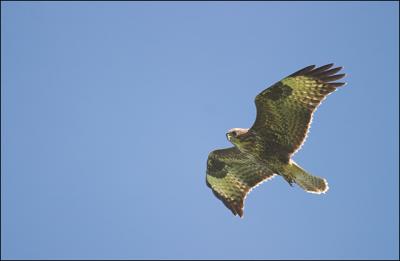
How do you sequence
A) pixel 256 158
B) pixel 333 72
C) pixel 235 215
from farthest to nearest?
pixel 235 215 < pixel 256 158 < pixel 333 72

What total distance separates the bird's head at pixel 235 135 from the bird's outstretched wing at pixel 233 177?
46.8 inches

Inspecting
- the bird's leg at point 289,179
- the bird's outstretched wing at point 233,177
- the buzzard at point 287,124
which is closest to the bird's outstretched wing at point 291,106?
the buzzard at point 287,124

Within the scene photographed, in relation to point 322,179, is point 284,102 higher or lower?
higher

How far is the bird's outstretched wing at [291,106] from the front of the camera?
37.7 ft

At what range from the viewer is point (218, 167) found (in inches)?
526

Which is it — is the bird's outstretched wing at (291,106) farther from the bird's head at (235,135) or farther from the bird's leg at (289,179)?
the bird's leg at (289,179)

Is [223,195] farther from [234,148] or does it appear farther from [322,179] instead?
[322,179]

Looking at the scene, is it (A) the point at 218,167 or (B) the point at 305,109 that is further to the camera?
(A) the point at 218,167

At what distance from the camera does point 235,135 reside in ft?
38.8

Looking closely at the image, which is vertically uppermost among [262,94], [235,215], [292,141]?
[262,94]

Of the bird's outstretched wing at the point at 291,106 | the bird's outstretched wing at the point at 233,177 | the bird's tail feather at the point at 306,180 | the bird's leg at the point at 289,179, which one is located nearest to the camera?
the bird's outstretched wing at the point at 291,106

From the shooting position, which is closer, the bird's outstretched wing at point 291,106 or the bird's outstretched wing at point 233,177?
the bird's outstretched wing at point 291,106

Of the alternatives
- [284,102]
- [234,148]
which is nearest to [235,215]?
[234,148]

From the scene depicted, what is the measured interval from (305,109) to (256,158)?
131 cm
